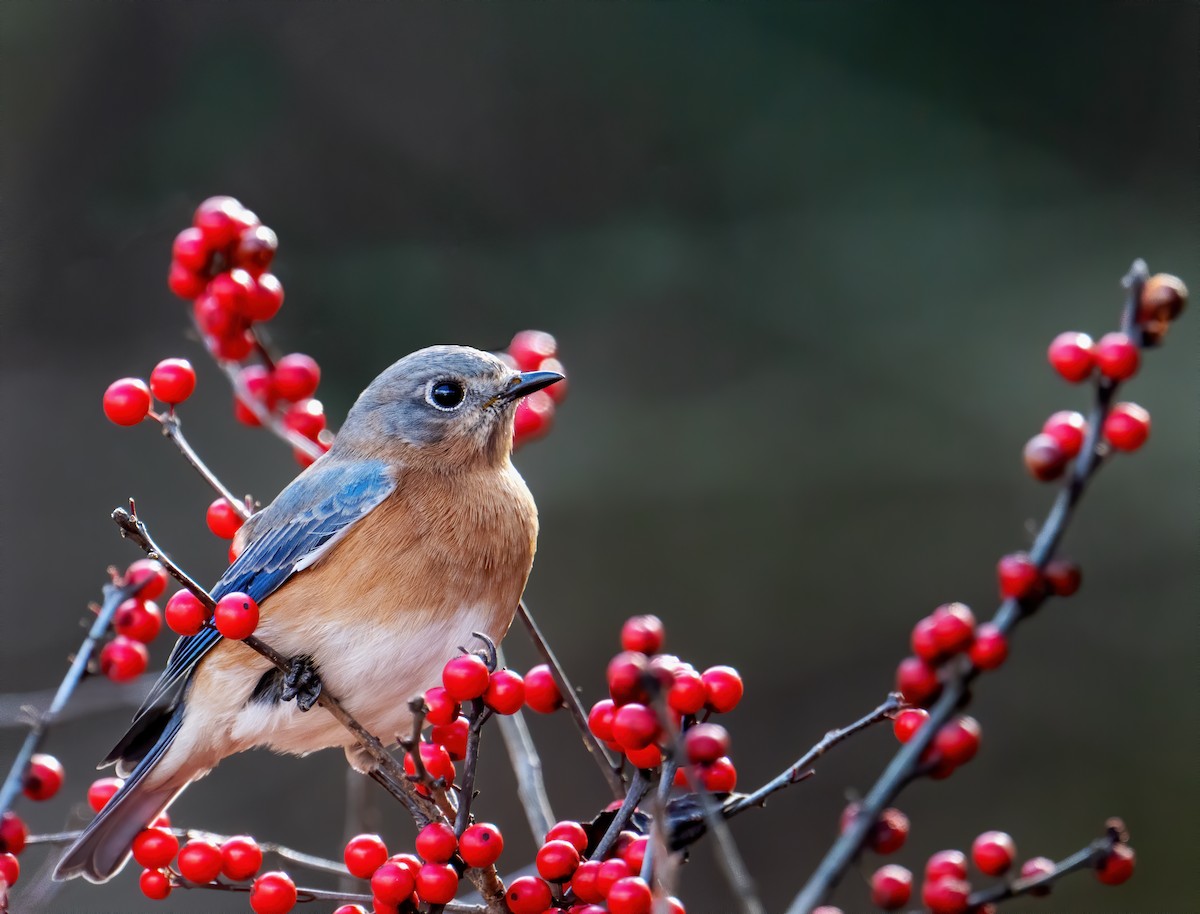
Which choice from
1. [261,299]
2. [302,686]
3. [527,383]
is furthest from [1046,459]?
[261,299]

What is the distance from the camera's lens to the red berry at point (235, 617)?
1769 millimetres

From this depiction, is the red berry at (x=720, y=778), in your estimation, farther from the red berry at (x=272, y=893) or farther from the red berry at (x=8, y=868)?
the red berry at (x=8, y=868)

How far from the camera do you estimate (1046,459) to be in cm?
124

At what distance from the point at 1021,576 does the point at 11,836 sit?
5.32 feet

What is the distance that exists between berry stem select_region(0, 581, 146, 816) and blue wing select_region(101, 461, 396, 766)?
0.32 m

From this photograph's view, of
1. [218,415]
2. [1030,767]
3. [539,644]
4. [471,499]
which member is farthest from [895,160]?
[539,644]

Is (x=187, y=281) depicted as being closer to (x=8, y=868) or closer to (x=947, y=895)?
(x=8, y=868)

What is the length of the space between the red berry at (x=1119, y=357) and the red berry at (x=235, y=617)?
1206mm

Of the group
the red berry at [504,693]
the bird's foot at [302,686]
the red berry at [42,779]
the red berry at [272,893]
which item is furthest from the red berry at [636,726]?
the red berry at [42,779]

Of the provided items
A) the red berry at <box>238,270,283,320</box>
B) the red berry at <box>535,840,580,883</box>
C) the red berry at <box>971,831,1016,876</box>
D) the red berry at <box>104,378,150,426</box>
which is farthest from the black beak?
the red berry at <box>971,831,1016,876</box>

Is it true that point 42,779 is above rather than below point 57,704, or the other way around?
below

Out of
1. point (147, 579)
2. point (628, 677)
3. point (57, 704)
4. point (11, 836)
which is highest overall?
point (628, 677)

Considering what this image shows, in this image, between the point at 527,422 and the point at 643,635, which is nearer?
the point at 643,635

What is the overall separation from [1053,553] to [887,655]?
158 inches
